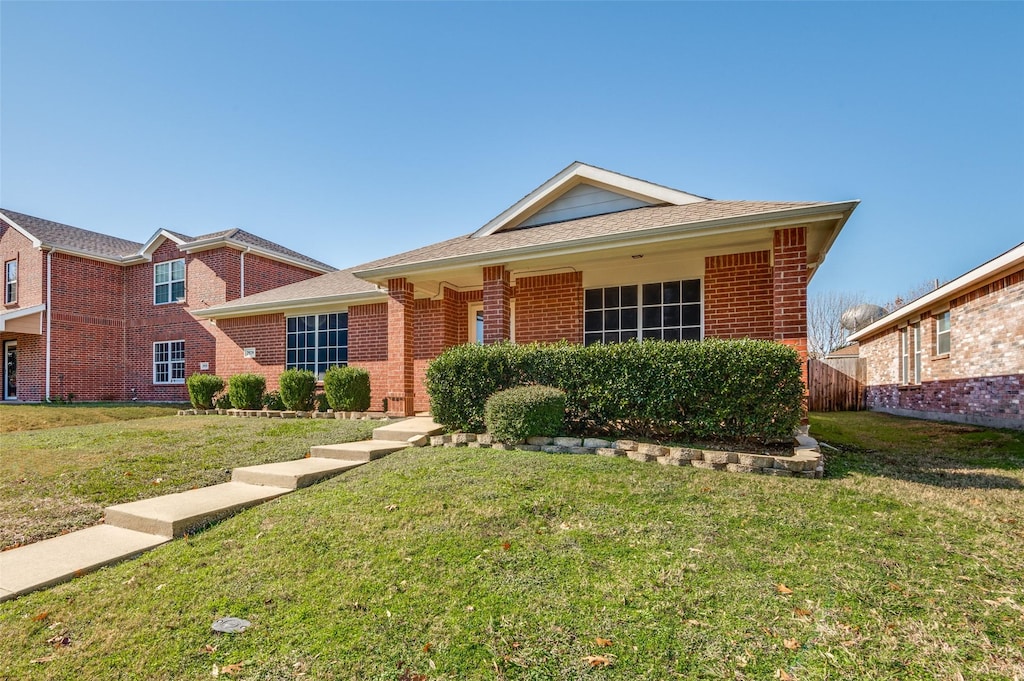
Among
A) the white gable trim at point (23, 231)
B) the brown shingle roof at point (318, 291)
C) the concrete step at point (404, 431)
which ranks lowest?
the concrete step at point (404, 431)

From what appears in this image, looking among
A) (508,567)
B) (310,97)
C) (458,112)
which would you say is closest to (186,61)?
(310,97)

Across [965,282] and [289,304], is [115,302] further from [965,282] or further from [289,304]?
[965,282]

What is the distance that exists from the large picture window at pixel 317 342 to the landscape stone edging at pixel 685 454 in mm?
7312

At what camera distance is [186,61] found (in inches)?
356

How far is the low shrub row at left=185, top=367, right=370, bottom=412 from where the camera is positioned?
436 inches

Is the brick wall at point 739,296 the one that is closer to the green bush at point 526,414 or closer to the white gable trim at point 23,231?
the green bush at point 526,414

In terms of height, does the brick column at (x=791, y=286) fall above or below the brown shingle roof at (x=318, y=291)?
below

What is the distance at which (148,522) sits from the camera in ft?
13.5

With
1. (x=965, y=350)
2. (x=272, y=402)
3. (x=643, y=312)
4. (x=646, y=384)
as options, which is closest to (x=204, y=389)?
(x=272, y=402)

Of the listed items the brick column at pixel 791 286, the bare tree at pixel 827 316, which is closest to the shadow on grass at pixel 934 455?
the brick column at pixel 791 286

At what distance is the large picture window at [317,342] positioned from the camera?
12.9m

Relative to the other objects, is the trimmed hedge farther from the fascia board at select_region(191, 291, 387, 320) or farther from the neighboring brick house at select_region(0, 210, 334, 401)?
the neighboring brick house at select_region(0, 210, 334, 401)

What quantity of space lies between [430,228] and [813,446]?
12169 mm

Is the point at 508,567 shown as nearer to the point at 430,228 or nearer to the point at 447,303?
the point at 447,303
